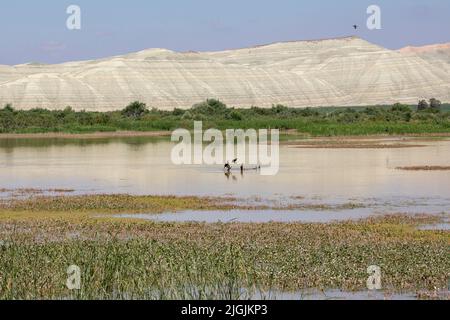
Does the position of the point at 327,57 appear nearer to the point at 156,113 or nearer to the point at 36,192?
the point at 156,113

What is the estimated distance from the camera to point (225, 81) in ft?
480

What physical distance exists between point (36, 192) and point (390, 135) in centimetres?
4430

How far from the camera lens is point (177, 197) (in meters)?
28.9

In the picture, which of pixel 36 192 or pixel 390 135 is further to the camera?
pixel 390 135

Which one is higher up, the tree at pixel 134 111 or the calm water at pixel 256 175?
the tree at pixel 134 111

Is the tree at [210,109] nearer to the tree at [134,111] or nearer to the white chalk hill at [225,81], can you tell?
the tree at [134,111]

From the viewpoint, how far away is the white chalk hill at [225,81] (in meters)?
129

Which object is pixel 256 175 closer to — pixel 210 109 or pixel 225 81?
pixel 210 109

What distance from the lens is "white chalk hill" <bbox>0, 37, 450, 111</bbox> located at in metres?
129

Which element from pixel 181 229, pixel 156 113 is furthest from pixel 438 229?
pixel 156 113

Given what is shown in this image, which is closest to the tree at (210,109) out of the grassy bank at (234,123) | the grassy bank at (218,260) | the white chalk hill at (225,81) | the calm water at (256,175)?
the grassy bank at (234,123)

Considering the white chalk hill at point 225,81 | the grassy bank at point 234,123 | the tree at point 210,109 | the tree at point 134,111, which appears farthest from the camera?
the white chalk hill at point 225,81

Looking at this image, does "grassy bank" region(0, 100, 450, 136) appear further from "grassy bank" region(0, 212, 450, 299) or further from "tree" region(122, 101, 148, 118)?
"grassy bank" region(0, 212, 450, 299)

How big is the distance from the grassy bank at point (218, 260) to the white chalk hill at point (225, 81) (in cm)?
10362
